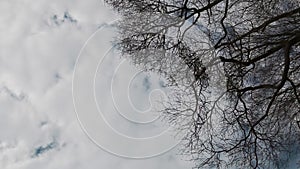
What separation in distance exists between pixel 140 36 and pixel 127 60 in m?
0.70

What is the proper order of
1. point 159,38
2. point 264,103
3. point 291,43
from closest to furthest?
point 291,43 < point 264,103 < point 159,38

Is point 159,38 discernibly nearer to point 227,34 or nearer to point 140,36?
point 140,36

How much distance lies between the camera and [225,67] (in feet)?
31.0

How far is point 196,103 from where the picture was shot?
31.5 feet

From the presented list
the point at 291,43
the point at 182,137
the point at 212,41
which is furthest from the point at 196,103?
the point at 291,43

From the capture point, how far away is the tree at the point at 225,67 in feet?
30.6

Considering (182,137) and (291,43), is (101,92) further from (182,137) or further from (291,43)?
(291,43)

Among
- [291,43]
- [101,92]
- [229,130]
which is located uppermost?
[101,92]

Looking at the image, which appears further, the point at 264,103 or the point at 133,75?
the point at 133,75

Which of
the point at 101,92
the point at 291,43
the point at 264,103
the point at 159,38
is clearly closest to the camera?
the point at 291,43

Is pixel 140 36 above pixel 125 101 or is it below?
above

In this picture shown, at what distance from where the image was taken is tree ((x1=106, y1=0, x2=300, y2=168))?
367 inches

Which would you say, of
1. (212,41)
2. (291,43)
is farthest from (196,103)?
(291,43)

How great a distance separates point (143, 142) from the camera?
1087 cm
